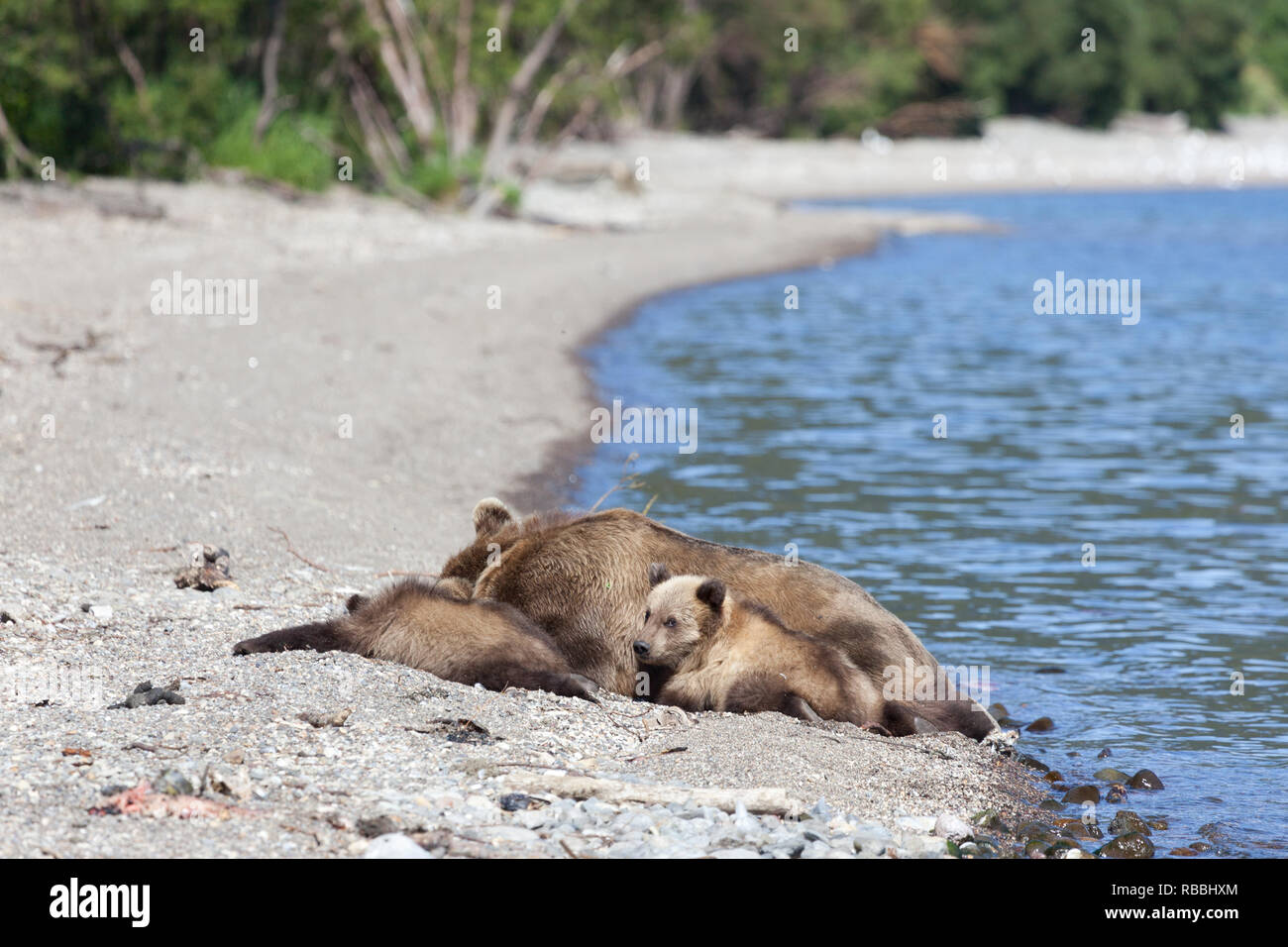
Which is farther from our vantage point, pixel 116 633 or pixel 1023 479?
pixel 1023 479

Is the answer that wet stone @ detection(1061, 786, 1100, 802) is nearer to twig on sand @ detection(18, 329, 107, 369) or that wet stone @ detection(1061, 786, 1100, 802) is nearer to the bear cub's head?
the bear cub's head

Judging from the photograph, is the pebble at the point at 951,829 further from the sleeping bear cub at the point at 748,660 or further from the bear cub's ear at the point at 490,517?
the bear cub's ear at the point at 490,517

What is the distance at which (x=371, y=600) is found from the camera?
7.64m

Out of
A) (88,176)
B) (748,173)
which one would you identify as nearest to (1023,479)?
(88,176)

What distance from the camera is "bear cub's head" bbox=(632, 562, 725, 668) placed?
24.4 ft

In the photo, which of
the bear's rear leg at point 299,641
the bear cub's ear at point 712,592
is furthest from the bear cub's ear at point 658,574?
the bear's rear leg at point 299,641

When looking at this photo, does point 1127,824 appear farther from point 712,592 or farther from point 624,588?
point 624,588

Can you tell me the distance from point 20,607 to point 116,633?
59cm

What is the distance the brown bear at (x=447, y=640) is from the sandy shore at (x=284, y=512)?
0.16 m

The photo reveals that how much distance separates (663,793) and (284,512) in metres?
5.43

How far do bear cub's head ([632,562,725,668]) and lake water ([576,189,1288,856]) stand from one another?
6.53 ft

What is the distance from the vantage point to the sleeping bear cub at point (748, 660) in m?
7.46

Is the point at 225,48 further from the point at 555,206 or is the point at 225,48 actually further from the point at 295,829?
the point at 295,829

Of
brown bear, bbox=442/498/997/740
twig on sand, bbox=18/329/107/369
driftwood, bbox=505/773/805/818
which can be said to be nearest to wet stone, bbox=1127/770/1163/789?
brown bear, bbox=442/498/997/740
